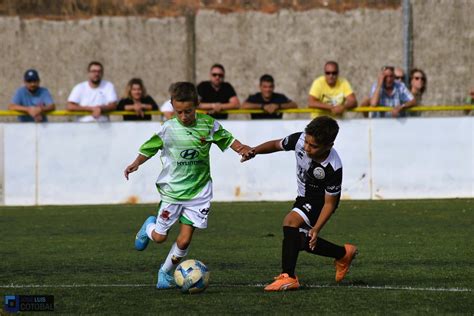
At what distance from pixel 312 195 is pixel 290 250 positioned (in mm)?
477

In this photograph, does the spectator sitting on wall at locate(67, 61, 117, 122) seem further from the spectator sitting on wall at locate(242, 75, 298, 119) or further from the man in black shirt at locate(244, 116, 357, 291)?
the man in black shirt at locate(244, 116, 357, 291)

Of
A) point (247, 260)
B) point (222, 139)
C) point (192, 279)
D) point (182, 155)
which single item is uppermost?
point (222, 139)

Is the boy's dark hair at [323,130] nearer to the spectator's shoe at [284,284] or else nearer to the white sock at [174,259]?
the spectator's shoe at [284,284]

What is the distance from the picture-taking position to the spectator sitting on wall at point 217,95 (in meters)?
16.6

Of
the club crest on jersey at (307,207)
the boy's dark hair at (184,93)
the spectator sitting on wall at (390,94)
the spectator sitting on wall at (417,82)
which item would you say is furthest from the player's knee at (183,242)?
the spectator sitting on wall at (417,82)

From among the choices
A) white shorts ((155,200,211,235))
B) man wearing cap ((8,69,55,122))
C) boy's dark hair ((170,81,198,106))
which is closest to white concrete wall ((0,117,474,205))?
man wearing cap ((8,69,55,122))

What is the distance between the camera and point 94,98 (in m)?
17.0

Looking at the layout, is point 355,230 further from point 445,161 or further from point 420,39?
point 420,39

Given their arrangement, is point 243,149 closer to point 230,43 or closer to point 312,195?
point 312,195

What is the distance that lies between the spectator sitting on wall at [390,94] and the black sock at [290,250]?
28.4ft

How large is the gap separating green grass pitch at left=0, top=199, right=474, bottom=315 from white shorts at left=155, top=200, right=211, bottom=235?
1.50ft

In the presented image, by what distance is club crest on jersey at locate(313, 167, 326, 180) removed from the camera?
835 cm

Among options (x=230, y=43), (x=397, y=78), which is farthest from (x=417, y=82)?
(x=230, y=43)

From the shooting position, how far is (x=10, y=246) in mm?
11516
